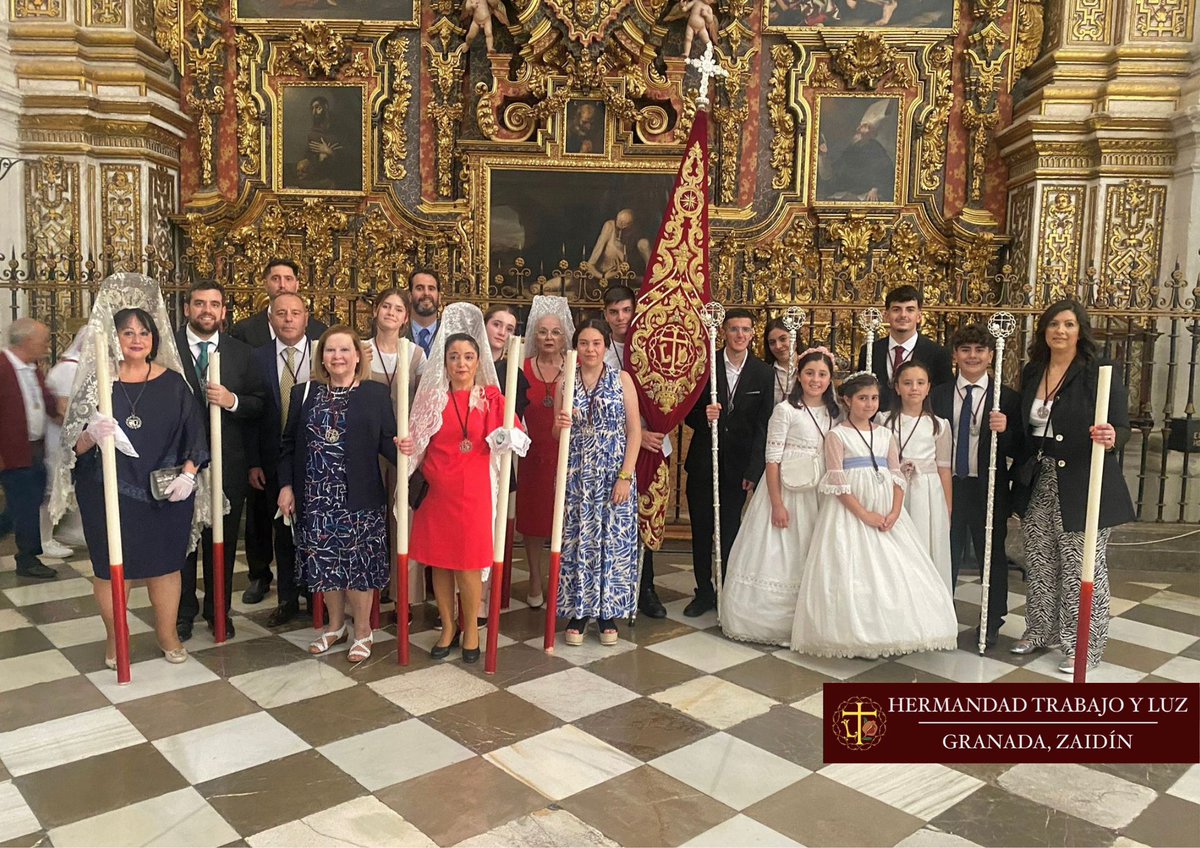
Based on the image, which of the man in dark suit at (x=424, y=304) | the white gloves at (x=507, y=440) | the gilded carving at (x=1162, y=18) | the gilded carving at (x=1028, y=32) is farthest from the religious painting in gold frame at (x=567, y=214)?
the white gloves at (x=507, y=440)

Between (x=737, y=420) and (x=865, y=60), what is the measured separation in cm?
612

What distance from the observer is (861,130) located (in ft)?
30.9

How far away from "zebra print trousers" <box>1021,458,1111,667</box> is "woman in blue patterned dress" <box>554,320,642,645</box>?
1.90m

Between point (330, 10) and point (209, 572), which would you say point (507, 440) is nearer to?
point (209, 572)

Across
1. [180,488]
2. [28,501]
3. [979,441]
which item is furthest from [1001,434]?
→ [28,501]

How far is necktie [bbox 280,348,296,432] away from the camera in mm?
4504

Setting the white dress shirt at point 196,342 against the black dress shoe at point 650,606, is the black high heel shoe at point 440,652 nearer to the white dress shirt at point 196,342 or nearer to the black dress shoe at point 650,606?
the black dress shoe at point 650,606

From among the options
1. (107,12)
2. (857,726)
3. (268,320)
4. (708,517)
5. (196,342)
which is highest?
(107,12)

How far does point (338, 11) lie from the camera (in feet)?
30.5

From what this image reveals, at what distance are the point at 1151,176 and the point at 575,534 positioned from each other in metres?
6.97

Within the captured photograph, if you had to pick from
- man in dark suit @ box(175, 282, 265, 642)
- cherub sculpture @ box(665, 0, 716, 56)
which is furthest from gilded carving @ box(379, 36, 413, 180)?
man in dark suit @ box(175, 282, 265, 642)

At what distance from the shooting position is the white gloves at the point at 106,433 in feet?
11.6

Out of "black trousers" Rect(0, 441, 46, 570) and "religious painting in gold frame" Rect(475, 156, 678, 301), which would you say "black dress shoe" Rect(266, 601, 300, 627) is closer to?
"black trousers" Rect(0, 441, 46, 570)

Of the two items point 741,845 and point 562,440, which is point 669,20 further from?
point 741,845
